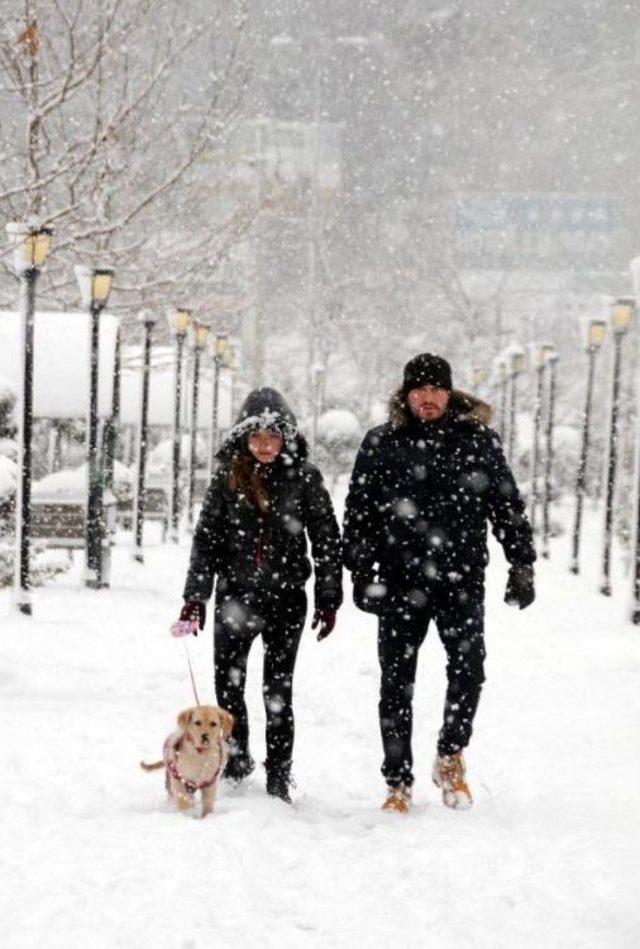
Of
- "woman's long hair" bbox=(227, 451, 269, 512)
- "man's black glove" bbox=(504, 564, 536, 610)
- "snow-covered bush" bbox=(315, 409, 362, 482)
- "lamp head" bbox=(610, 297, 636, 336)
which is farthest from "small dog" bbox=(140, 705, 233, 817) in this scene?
"snow-covered bush" bbox=(315, 409, 362, 482)

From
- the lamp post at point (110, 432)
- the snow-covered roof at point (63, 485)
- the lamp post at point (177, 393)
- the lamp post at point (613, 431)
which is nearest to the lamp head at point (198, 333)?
the lamp post at point (177, 393)

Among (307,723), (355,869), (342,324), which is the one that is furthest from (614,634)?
(342,324)

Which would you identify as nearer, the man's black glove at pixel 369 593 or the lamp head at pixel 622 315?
the man's black glove at pixel 369 593

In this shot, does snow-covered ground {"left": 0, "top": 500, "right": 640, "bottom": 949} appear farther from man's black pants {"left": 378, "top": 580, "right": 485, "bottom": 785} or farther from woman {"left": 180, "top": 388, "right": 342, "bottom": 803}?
woman {"left": 180, "top": 388, "right": 342, "bottom": 803}

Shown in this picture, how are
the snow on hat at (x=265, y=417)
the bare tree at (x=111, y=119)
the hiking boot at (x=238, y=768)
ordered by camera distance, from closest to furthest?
the snow on hat at (x=265, y=417), the hiking boot at (x=238, y=768), the bare tree at (x=111, y=119)

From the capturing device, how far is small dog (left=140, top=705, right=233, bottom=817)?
5488mm

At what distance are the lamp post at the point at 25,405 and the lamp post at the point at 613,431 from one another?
898cm

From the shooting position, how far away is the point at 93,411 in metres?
15.9

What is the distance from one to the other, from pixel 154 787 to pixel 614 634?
29.3ft

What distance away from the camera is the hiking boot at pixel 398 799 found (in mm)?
5875

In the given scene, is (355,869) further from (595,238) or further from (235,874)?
(595,238)

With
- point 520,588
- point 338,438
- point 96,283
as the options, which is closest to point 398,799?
point 520,588

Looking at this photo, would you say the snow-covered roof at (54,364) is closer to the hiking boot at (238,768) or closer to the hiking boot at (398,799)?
the hiking boot at (238,768)

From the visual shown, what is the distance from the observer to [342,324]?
86.1 m
